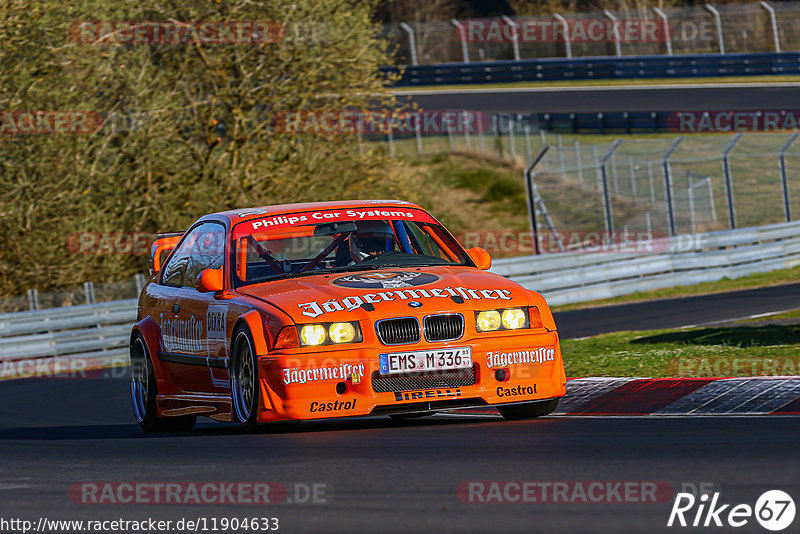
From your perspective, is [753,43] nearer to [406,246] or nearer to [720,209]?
[720,209]

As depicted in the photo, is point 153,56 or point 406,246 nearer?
point 406,246

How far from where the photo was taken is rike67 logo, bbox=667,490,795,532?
170 inches

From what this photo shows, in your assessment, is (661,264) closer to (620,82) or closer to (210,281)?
(210,281)

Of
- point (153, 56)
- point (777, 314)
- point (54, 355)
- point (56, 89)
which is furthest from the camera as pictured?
point (153, 56)

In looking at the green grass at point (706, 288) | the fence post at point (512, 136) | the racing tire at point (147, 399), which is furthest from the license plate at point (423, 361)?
the fence post at point (512, 136)

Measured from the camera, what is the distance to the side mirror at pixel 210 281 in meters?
8.20

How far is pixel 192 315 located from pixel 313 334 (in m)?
1.60

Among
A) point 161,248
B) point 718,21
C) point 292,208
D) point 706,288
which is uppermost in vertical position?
point 718,21

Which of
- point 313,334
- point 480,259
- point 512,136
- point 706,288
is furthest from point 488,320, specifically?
point 512,136

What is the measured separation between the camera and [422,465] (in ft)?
18.9

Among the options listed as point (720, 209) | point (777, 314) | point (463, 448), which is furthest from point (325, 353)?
point (720, 209)

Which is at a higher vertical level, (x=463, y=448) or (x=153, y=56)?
(x=153, y=56)

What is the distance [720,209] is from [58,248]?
1959 cm

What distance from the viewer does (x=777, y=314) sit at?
671 inches
